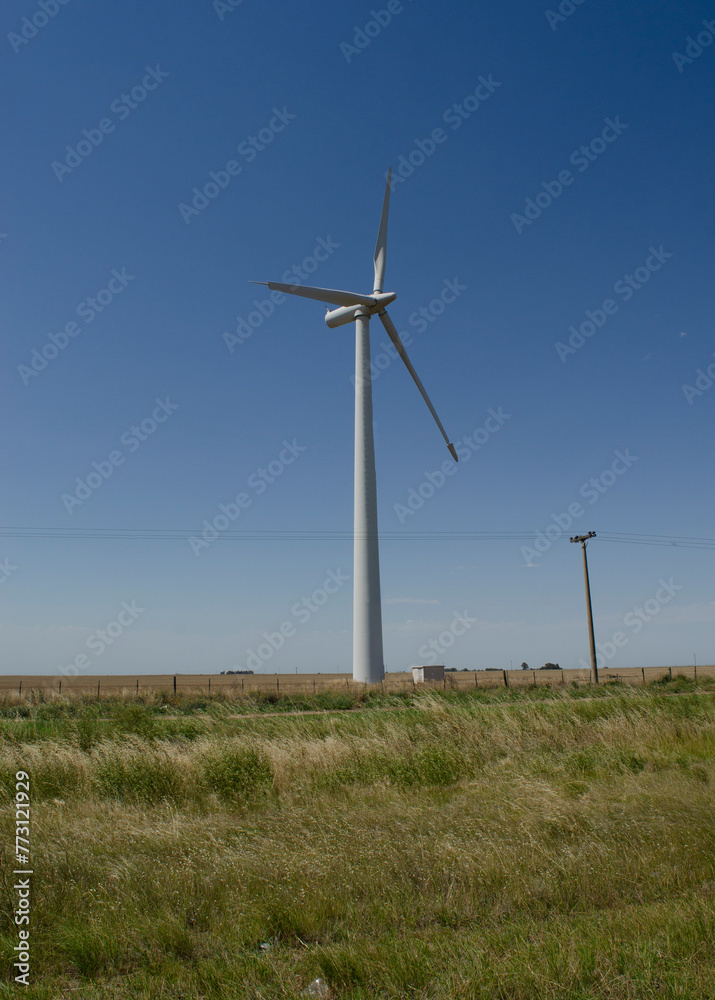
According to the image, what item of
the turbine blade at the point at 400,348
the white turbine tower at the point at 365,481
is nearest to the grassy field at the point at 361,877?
the white turbine tower at the point at 365,481

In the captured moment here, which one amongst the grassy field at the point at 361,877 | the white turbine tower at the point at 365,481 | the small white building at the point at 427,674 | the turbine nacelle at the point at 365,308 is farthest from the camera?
the small white building at the point at 427,674

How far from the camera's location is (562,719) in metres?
17.7

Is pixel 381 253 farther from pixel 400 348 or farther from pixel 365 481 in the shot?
pixel 365 481

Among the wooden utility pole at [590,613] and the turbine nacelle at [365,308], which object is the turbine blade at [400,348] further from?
the wooden utility pole at [590,613]

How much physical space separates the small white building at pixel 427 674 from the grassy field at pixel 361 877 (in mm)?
36768

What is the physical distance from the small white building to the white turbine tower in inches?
390

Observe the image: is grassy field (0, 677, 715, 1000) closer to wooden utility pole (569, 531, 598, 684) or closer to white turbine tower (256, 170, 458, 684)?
white turbine tower (256, 170, 458, 684)

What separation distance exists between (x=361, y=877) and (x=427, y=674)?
43913 mm

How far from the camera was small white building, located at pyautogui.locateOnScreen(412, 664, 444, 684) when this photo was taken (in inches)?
1906

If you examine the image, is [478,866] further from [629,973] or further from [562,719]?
[562,719]

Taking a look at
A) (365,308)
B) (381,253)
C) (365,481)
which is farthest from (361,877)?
(381,253)

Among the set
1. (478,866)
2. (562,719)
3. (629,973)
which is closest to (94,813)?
(478,866)

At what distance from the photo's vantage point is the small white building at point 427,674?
4841cm

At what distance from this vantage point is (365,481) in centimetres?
3947
